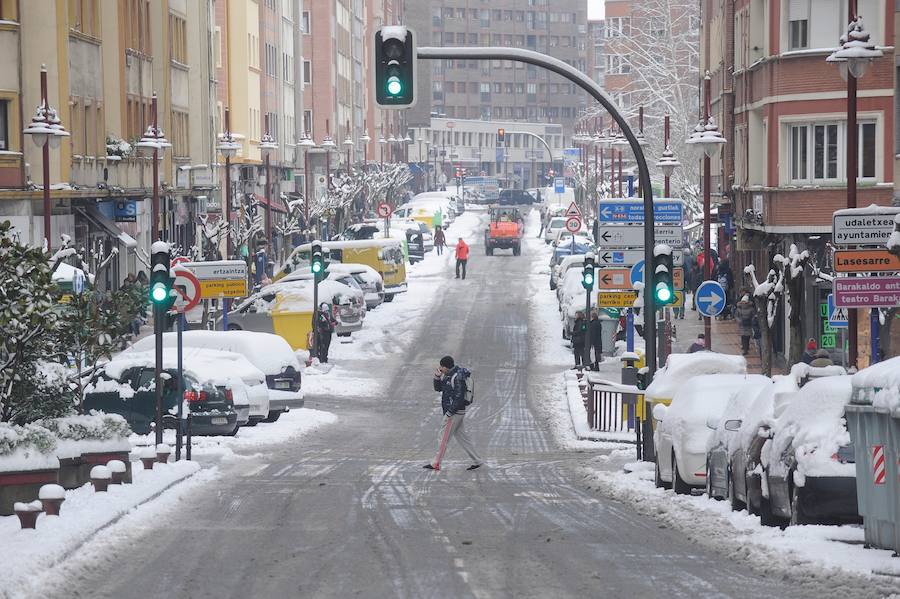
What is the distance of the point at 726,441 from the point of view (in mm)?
16922

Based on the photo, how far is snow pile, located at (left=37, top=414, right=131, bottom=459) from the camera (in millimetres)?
18844

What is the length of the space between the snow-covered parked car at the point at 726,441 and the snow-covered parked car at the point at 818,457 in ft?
5.97

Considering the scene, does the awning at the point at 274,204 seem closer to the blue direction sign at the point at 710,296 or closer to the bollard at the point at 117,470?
the blue direction sign at the point at 710,296

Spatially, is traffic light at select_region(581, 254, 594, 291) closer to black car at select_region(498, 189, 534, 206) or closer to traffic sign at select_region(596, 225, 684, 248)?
traffic sign at select_region(596, 225, 684, 248)

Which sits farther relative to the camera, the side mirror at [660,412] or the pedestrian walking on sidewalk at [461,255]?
the pedestrian walking on sidewalk at [461,255]

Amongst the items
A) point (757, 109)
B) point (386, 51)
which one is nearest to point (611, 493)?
point (386, 51)

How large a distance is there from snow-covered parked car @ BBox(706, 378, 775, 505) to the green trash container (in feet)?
10.2

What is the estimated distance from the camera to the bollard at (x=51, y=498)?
15750mm

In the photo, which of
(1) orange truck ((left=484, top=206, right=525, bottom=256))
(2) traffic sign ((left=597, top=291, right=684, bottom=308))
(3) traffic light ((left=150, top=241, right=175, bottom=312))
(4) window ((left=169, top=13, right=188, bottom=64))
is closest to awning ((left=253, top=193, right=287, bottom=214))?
(1) orange truck ((left=484, top=206, right=525, bottom=256))

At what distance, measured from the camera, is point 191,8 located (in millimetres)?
63250

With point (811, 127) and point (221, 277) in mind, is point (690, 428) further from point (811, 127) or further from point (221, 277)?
point (811, 127)

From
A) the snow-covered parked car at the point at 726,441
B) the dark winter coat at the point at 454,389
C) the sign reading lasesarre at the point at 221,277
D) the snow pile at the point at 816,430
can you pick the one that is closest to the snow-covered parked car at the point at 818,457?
the snow pile at the point at 816,430

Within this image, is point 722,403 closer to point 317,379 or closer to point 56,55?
point 317,379

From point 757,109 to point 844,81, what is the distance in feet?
12.8
